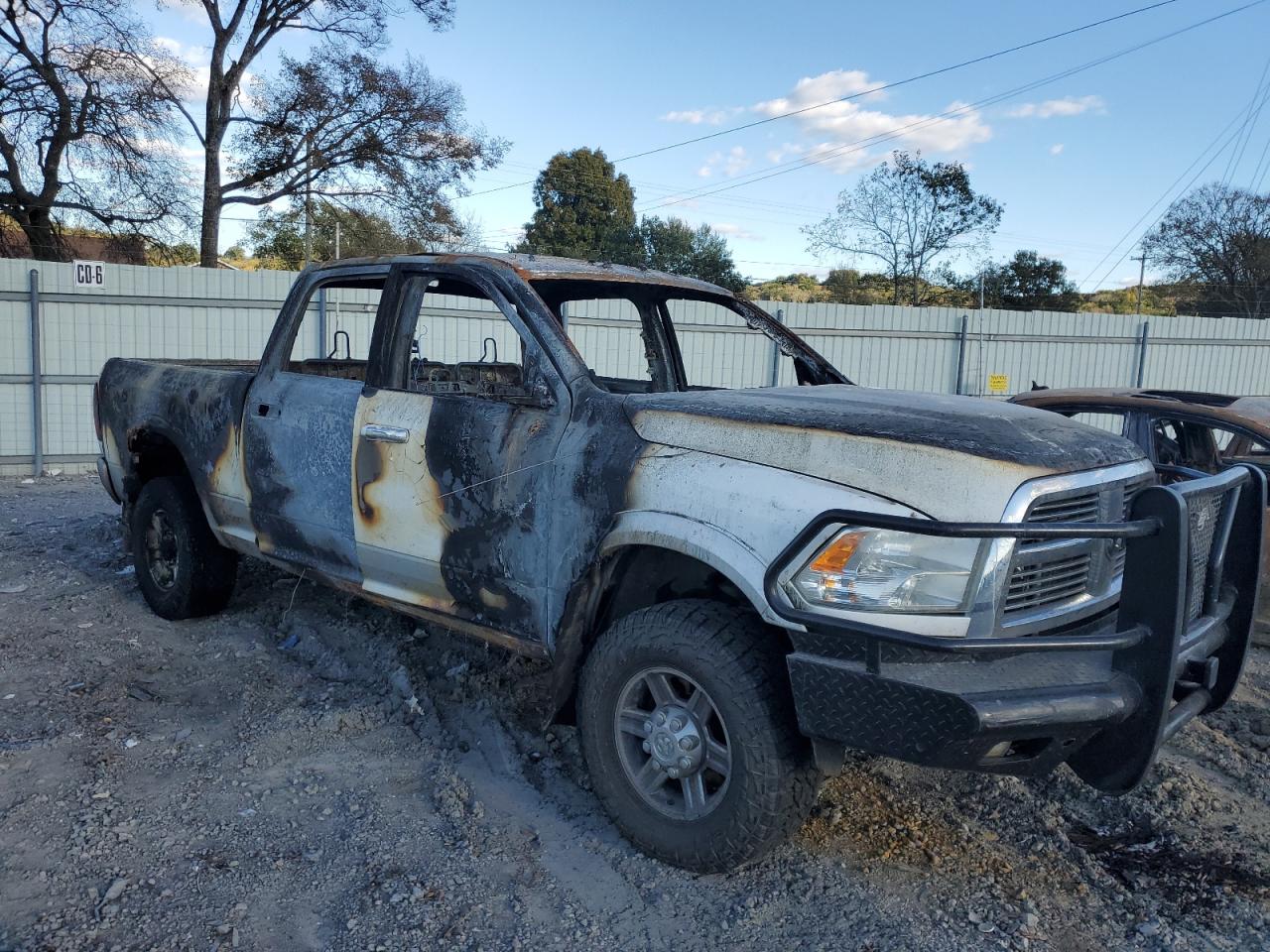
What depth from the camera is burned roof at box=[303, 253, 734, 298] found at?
12.6 feet

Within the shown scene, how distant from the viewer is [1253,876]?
310 cm

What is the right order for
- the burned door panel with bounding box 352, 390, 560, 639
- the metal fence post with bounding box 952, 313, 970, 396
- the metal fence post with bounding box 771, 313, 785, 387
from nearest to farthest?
the burned door panel with bounding box 352, 390, 560, 639 < the metal fence post with bounding box 771, 313, 785, 387 < the metal fence post with bounding box 952, 313, 970, 396

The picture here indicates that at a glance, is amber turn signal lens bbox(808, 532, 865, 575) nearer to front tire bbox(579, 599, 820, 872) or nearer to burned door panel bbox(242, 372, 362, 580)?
front tire bbox(579, 599, 820, 872)

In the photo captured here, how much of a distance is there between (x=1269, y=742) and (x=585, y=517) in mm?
3156

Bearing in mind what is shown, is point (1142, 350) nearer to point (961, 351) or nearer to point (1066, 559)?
point (961, 351)

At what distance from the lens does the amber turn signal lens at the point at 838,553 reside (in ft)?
8.55

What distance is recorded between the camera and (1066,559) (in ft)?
9.26

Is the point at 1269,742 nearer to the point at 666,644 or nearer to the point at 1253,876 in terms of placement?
the point at 1253,876

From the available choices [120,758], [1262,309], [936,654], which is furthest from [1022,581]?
[1262,309]

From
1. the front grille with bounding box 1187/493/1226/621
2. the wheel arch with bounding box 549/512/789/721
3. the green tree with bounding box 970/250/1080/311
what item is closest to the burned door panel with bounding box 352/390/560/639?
the wheel arch with bounding box 549/512/789/721

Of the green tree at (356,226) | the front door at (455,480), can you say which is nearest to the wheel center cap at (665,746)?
the front door at (455,480)

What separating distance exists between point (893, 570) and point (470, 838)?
1.66 metres

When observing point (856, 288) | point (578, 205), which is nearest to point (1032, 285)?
point (856, 288)

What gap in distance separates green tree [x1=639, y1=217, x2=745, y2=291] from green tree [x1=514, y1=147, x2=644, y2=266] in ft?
4.89
